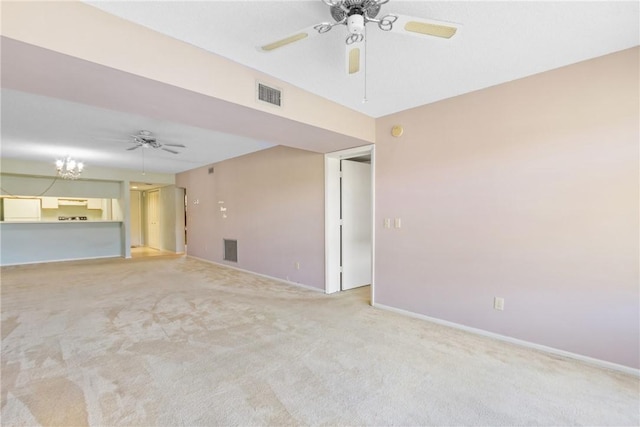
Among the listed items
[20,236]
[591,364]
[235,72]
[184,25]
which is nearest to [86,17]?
[184,25]

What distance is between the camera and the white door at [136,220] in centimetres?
1116

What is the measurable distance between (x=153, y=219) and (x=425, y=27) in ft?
36.7

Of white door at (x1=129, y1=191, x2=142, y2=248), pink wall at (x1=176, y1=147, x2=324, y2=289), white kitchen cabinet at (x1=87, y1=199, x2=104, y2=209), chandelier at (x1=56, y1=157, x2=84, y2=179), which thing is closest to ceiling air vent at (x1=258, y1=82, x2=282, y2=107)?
pink wall at (x1=176, y1=147, x2=324, y2=289)

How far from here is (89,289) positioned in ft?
15.4

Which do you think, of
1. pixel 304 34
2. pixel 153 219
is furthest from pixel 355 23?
pixel 153 219

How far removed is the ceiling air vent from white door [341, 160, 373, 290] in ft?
6.83

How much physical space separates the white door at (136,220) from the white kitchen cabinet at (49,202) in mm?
3258

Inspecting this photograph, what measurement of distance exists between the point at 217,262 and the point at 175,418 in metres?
5.58

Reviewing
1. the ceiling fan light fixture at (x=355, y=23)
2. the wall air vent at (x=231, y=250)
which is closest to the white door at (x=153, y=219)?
the wall air vent at (x=231, y=250)

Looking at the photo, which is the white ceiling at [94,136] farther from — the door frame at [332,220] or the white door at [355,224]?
the white door at [355,224]

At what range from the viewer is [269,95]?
2.65 meters

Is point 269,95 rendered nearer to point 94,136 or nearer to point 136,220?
point 94,136

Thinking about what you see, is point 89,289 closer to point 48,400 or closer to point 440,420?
point 48,400

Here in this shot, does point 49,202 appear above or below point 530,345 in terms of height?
above
